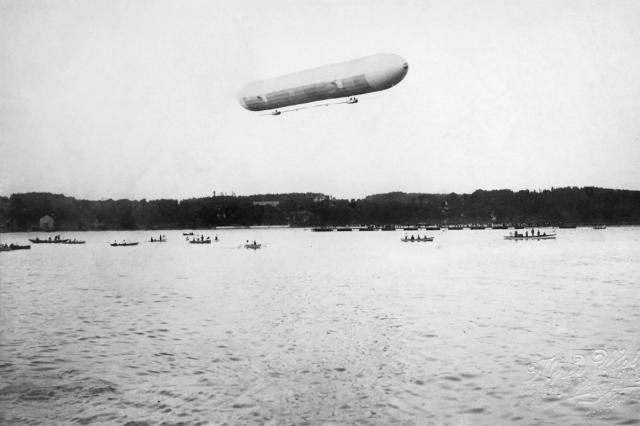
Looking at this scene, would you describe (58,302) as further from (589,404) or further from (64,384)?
(589,404)

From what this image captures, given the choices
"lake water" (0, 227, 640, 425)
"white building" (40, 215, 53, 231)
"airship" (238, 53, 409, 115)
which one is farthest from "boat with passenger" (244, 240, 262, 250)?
"white building" (40, 215, 53, 231)

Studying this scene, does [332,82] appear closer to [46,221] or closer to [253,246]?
[253,246]

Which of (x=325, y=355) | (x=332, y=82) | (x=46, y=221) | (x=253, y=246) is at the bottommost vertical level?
(x=325, y=355)

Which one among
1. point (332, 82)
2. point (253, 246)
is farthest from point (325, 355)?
point (253, 246)

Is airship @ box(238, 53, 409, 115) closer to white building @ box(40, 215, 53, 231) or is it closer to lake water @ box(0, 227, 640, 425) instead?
lake water @ box(0, 227, 640, 425)

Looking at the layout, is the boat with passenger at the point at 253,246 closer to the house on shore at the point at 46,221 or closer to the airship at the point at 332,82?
the airship at the point at 332,82

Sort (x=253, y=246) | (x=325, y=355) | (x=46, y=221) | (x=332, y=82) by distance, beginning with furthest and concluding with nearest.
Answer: (x=46, y=221)
(x=253, y=246)
(x=332, y=82)
(x=325, y=355)

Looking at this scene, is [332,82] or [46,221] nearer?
[332,82]
